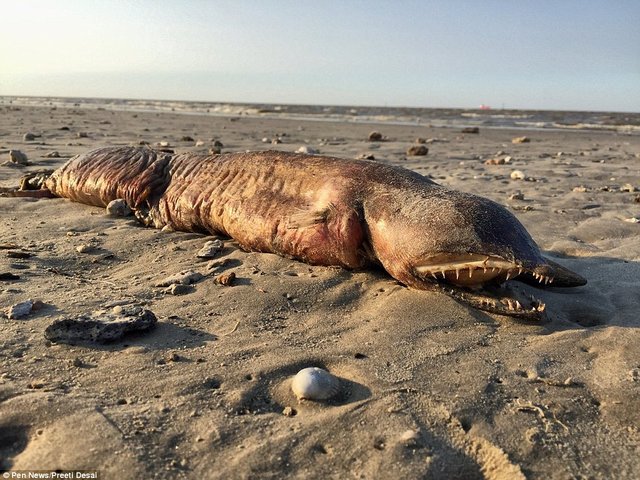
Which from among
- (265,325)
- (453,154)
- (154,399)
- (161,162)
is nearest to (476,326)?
(265,325)

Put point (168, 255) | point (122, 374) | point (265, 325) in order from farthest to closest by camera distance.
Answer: point (168, 255) < point (265, 325) < point (122, 374)

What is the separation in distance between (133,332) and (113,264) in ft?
4.71

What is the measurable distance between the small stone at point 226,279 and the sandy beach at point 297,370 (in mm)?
96

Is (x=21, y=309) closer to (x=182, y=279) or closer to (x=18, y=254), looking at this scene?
(x=182, y=279)

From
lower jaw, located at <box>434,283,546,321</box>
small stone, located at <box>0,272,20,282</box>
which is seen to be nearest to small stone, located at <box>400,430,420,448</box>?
lower jaw, located at <box>434,283,546,321</box>

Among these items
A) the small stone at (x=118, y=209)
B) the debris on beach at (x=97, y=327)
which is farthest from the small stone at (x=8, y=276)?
the small stone at (x=118, y=209)

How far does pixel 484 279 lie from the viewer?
11.5 ft

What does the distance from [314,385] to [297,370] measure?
0.84 ft

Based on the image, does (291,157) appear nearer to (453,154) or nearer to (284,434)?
(284,434)

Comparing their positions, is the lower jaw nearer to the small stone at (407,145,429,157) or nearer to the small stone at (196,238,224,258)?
the small stone at (196,238,224,258)

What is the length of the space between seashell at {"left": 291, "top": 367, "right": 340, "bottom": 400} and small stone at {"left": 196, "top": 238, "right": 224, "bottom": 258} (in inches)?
81.7

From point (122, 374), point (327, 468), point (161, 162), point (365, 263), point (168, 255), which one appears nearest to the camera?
point (327, 468)

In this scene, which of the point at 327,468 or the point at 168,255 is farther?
the point at 168,255

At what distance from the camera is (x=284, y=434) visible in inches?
89.0
